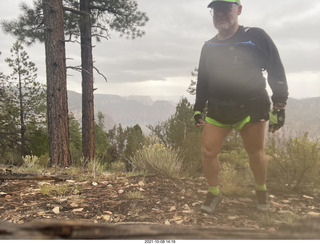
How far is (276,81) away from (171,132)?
14.7 feet

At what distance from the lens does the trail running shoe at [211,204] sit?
266 cm

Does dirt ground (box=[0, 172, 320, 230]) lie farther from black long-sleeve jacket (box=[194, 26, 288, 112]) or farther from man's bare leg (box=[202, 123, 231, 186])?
black long-sleeve jacket (box=[194, 26, 288, 112])

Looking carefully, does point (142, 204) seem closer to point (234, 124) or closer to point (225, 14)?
point (234, 124)

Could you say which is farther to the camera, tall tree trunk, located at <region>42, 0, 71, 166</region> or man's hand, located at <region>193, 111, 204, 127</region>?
tall tree trunk, located at <region>42, 0, 71, 166</region>

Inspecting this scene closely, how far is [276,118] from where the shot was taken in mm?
2426

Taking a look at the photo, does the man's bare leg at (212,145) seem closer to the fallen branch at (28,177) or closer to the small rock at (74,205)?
the small rock at (74,205)

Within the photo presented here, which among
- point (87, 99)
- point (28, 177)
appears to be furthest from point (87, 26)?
point (28, 177)

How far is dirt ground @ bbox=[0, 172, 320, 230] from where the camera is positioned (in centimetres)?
256

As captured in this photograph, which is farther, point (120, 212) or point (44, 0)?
point (44, 0)

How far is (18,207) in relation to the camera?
2.95 m

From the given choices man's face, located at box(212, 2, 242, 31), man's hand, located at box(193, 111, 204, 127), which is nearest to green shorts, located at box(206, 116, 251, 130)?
man's hand, located at box(193, 111, 204, 127)

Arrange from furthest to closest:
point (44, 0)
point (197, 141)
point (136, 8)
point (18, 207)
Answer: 1. point (136, 8)
2. point (44, 0)
3. point (197, 141)
4. point (18, 207)
